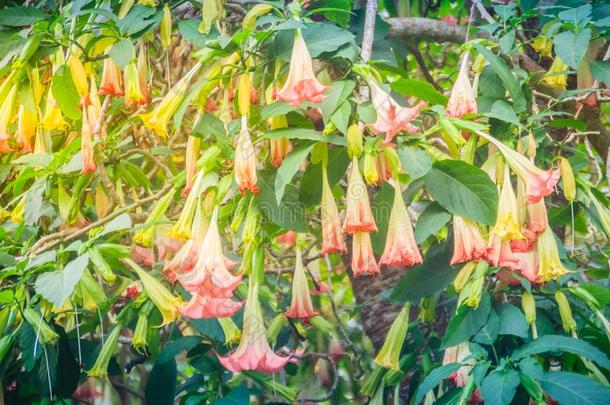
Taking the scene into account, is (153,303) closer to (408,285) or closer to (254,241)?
(254,241)

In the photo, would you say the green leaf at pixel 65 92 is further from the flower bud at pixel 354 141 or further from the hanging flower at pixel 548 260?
the hanging flower at pixel 548 260

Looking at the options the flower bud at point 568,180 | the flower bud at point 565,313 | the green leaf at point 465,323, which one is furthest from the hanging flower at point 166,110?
the flower bud at point 565,313

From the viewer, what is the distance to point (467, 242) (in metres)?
1.68

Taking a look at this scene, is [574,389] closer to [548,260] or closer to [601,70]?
[548,260]

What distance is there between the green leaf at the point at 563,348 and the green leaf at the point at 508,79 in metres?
0.51

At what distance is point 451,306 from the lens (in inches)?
85.9

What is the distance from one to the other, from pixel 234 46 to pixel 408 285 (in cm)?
67

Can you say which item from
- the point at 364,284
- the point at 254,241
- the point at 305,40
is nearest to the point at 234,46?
the point at 305,40

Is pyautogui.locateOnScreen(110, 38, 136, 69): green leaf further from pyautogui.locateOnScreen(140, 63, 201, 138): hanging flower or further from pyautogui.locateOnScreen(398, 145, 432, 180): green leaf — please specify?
pyautogui.locateOnScreen(398, 145, 432, 180): green leaf

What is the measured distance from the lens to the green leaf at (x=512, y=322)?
1748 mm

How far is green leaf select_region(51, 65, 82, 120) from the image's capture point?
193cm

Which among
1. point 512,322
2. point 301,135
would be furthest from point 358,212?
point 512,322

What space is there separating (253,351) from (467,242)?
0.49 metres

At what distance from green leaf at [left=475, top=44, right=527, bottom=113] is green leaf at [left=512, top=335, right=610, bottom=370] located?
0.51m
